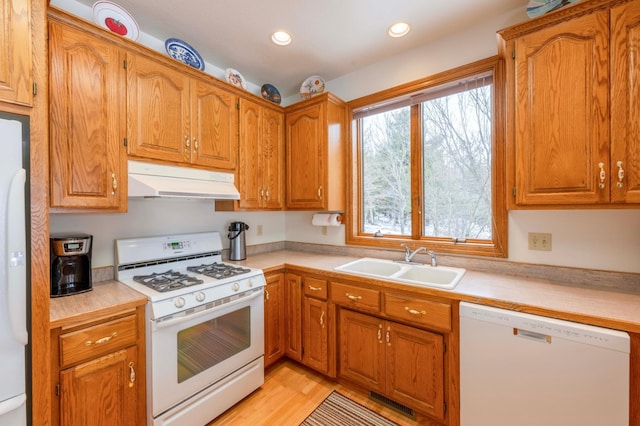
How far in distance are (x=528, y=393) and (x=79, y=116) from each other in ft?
8.62

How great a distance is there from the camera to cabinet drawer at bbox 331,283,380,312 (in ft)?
5.86

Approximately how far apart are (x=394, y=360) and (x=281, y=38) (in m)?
2.41

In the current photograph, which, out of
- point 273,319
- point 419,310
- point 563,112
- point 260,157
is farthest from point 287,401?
point 563,112

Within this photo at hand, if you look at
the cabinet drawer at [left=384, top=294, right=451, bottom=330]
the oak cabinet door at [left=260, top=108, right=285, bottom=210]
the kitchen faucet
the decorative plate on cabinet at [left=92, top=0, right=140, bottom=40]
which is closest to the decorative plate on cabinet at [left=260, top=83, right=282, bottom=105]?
the oak cabinet door at [left=260, top=108, right=285, bottom=210]

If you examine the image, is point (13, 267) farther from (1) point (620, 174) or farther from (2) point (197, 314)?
(1) point (620, 174)

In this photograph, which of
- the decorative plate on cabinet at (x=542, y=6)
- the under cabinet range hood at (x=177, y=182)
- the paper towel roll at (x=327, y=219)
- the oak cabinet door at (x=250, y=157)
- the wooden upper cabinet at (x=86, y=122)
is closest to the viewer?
the wooden upper cabinet at (x=86, y=122)

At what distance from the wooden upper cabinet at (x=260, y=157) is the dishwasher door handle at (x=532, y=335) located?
196cm

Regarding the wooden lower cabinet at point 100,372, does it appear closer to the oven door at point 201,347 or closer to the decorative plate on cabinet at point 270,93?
the oven door at point 201,347

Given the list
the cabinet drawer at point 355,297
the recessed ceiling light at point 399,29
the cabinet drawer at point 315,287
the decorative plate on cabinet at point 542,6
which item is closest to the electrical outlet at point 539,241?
the cabinet drawer at point 355,297

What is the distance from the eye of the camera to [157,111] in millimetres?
1749

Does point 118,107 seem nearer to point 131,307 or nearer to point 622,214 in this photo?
point 131,307

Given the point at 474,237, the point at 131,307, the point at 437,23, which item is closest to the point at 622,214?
the point at 474,237

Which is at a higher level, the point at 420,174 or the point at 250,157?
the point at 250,157

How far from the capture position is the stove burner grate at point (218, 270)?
1.87 meters
